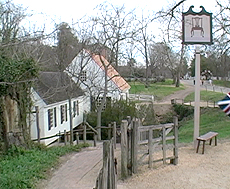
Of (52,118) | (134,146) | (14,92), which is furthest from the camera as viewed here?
(52,118)

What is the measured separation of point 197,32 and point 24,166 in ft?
22.3

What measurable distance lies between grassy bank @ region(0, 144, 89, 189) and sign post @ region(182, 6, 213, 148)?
188 inches

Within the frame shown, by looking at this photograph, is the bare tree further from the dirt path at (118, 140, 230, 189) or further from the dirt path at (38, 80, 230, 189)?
the dirt path at (118, 140, 230, 189)

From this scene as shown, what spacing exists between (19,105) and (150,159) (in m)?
5.56

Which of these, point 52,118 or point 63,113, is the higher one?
point 63,113

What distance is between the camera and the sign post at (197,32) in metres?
9.53

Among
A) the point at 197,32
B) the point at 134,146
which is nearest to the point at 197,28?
the point at 197,32

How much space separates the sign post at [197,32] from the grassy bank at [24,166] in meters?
4.78

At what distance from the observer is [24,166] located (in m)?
7.35

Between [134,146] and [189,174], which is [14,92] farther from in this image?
[189,174]

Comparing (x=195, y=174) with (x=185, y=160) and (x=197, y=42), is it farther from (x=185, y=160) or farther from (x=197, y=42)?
(x=197, y=42)

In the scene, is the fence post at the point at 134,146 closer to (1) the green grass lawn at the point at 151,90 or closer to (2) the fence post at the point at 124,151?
(2) the fence post at the point at 124,151

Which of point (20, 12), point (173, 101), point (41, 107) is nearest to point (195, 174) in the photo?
point (20, 12)

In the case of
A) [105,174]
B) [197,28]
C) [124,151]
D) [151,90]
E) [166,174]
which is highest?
[197,28]
